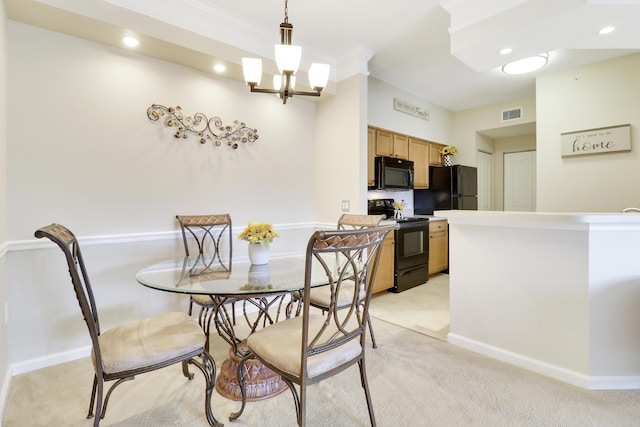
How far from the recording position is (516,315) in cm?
219

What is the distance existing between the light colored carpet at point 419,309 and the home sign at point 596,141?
7.68 feet

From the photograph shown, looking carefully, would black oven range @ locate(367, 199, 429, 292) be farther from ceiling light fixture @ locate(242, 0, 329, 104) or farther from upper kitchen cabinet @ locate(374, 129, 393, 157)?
ceiling light fixture @ locate(242, 0, 329, 104)

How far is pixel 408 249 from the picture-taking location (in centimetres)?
404

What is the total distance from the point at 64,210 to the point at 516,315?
3.42 meters

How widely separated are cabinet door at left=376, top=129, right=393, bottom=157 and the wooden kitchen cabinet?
126 centimetres

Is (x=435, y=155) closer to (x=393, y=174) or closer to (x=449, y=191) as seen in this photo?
(x=449, y=191)

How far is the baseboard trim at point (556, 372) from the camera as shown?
6.22ft

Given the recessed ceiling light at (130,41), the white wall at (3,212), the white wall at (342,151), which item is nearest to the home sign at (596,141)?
the white wall at (342,151)

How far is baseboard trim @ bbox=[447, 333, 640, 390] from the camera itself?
190 centimetres

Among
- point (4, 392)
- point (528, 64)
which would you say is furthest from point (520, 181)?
point (4, 392)

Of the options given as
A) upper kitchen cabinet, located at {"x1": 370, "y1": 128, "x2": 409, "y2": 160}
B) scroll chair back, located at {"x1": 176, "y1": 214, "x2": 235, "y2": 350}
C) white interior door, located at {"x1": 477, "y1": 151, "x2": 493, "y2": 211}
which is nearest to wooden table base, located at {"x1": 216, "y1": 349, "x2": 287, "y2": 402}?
scroll chair back, located at {"x1": 176, "y1": 214, "x2": 235, "y2": 350}

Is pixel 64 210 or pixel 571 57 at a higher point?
pixel 571 57

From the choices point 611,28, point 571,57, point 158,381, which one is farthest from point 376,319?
point 571,57

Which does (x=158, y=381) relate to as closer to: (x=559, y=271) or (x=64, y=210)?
(x=64, y=210)
